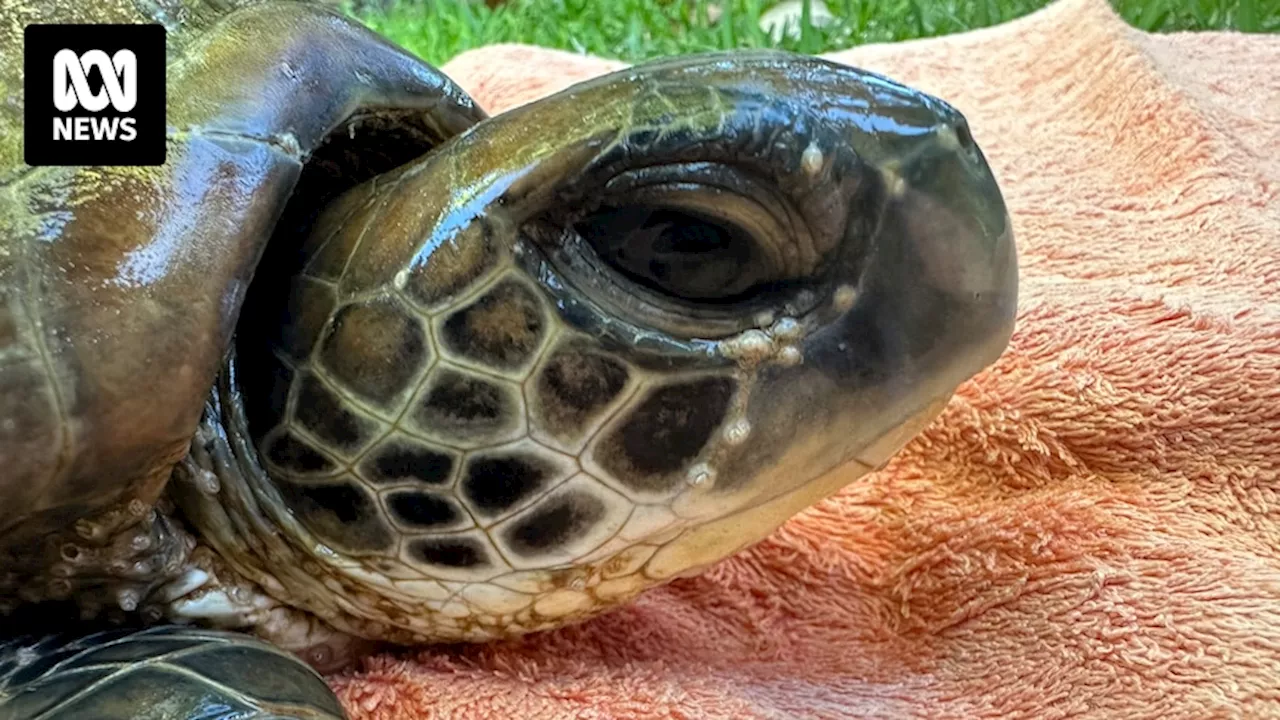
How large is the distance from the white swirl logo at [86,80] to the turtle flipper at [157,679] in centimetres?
37

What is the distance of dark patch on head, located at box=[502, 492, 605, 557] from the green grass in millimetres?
1862

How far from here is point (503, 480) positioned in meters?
0.81

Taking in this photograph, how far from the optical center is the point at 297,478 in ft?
2.78

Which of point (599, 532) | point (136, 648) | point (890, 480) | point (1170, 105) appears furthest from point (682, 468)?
point (1170, 105)

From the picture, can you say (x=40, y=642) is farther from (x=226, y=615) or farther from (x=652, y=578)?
(x=652, y=578)

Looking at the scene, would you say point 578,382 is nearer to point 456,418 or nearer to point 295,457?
point 456,418

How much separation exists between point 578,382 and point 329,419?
0.19m

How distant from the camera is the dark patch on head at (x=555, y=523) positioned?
813 mm

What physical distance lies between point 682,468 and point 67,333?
407 mm

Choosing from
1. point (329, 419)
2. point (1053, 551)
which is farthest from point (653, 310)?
point (1053, 551)

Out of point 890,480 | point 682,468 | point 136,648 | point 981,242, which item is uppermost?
point 981,242

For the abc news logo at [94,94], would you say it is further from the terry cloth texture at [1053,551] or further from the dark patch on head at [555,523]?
the terry cloth texture at [1053,551]

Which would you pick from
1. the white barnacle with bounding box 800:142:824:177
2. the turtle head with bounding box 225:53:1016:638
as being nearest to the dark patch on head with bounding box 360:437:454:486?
the turtle head with bounding box 225:53:1016:638

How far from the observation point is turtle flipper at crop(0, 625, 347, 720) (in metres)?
0.68
